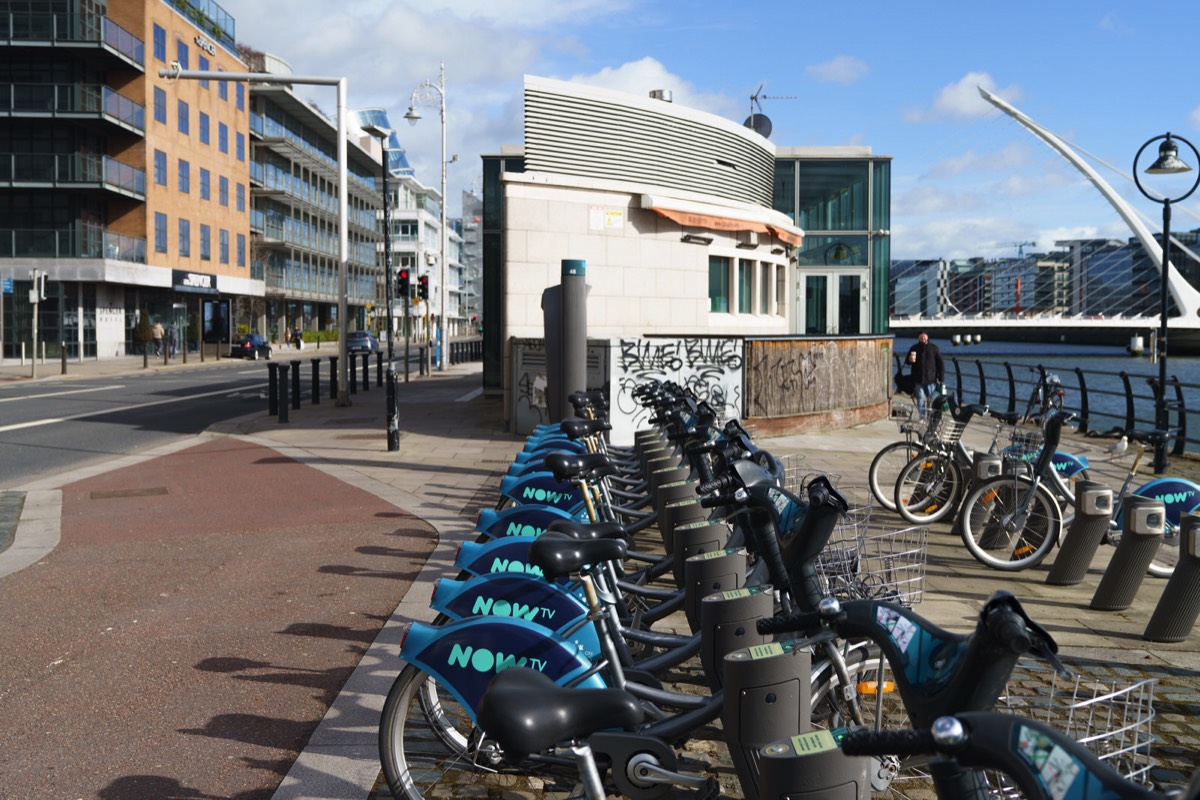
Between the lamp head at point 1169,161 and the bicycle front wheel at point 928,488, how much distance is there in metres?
8.76

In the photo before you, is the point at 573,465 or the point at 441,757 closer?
the point at 441,757

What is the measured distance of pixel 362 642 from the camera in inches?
222

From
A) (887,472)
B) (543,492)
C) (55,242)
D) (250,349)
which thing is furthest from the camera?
(250,349)

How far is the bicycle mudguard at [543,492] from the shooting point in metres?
6.00

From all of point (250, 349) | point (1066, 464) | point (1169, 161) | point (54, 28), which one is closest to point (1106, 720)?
point (1066, 464)

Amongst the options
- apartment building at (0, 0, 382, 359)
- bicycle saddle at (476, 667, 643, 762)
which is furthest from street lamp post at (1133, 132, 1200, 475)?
apartment building at (0, 0, 382, 359)

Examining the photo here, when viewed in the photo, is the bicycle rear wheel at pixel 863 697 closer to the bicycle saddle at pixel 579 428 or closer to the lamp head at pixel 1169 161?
the bicycle saddle at pixel 579 428

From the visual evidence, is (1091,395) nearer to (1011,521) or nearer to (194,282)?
(1011,521)

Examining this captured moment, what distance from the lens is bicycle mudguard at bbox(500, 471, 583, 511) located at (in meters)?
6.00

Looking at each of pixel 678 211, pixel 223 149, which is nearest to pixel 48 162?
pixel 223 149

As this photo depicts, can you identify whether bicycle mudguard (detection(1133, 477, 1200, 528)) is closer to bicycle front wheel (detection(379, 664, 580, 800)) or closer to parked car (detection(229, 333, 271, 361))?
bicycle front wheel (detection(379, 664, 580, 800))

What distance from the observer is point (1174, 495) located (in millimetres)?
7219

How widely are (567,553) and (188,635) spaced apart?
321 centimetres

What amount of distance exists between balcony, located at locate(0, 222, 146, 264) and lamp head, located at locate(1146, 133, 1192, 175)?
3860 centimetres
